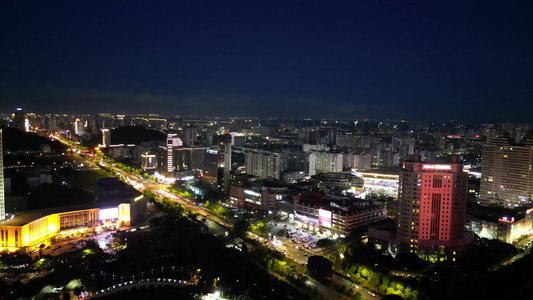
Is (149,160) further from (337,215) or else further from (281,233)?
(337,215)

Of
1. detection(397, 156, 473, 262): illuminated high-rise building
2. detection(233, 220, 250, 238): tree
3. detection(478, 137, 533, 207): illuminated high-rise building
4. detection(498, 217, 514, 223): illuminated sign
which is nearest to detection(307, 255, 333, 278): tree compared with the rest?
detection(397, 156, 473, 262): illuminated high-rise building

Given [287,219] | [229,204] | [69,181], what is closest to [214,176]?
[229,204]

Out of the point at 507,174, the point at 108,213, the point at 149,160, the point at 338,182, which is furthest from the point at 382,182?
the point at 149,160

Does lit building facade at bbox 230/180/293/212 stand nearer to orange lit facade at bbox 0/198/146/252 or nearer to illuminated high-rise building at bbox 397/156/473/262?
orange lit facade at bbox 0/198/146/252

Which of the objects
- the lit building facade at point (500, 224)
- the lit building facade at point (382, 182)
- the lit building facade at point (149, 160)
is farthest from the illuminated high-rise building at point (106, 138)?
the lit building facade at point (500, 224)

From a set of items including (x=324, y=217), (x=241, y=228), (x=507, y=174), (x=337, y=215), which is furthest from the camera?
(x=507, y=174)

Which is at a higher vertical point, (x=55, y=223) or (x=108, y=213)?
(x=108, y=213)

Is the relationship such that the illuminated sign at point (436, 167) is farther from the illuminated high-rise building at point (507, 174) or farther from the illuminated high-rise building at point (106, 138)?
the illuminated high-rise building at point (106, 138)
